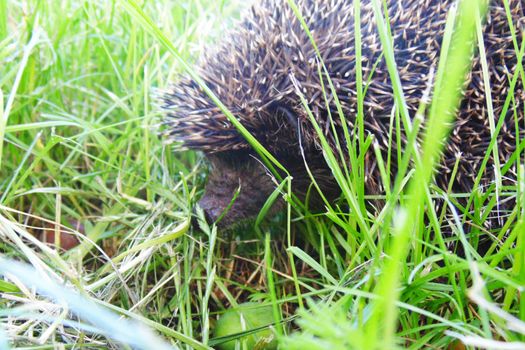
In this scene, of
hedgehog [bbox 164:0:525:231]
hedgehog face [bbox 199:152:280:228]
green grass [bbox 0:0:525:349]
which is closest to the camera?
green grass [bbox 0:0:525:349]

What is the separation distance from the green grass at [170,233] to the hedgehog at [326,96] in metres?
0.08

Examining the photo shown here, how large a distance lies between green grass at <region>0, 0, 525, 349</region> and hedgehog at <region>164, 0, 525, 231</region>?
79 mm

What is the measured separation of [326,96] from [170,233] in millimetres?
761

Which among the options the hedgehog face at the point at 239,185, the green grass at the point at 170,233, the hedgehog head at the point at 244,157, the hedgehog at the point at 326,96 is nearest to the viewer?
the green grass at the point at 170,233

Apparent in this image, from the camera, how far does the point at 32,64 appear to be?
97.3 inches

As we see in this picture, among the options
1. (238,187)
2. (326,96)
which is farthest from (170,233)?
(326,96)

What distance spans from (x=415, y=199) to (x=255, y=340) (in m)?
1.04

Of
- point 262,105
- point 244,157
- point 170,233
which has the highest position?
point 262,105

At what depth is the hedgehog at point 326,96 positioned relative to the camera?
2.01 m

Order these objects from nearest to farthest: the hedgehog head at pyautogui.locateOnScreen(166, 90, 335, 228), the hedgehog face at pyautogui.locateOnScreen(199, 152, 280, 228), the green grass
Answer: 1. the green grass
2. the hedgehog head at pyautogui.locateOnScreen(166, 90, 335, 228)
3. the hedgehog face at pyautogui.locateOnScreen(199, 152, 280, 228)

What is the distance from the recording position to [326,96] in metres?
2.00

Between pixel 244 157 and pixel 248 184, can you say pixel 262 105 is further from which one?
pixel 248 184

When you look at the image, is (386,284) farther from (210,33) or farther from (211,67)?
(210,33)

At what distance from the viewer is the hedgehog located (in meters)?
2.01
